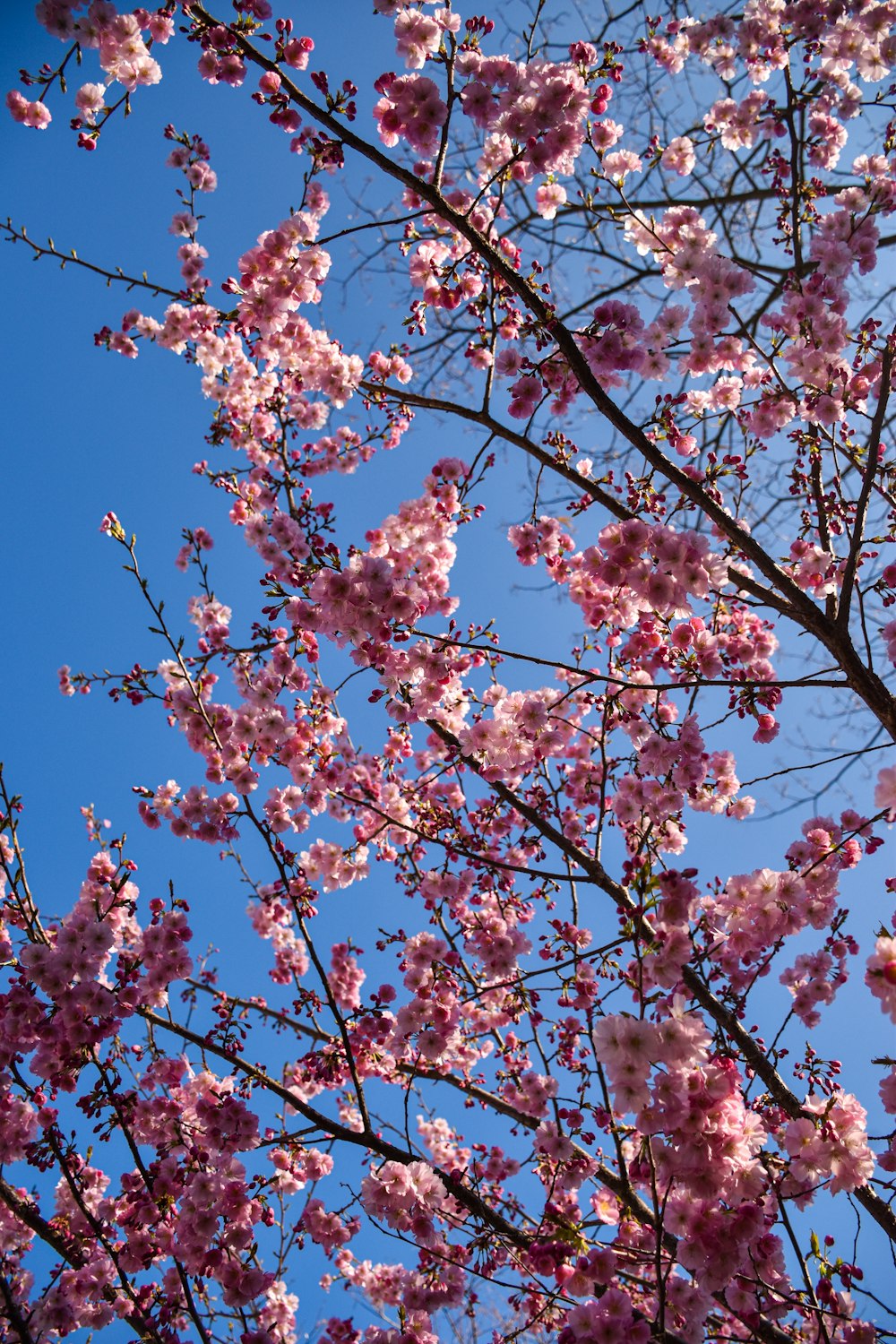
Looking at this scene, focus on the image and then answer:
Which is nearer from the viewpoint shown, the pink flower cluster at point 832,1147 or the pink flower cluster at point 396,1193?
the pink flower cluster at point 832,1147

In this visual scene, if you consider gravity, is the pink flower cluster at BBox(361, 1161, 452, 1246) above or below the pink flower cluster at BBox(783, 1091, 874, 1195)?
below

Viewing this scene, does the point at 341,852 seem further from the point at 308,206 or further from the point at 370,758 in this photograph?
the point at 308,206

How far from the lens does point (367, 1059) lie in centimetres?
455

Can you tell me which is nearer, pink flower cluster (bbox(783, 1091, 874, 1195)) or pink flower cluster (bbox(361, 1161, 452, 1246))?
pink flower cluster (bbox(783, 1091, 874, 1195))

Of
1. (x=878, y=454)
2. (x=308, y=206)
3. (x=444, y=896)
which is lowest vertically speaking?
(x=444, y=896)

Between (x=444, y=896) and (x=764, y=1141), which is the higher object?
(x=444, y=896)

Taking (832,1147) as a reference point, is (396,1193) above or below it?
below

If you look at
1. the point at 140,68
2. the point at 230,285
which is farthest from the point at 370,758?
the point at 140,68

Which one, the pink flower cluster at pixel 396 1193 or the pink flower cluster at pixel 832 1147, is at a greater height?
the pink flower cluster at pixel 832 1147

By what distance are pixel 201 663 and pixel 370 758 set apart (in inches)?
59.8

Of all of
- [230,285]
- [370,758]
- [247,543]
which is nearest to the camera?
[230,285]

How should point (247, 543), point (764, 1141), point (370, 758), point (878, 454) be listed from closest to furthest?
point (764, 1141), point (878, 454), point (247, 543), point (370, 758)

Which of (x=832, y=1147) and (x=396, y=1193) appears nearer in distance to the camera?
(x=832, y=1147)

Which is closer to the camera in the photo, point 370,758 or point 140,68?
point 140,68
